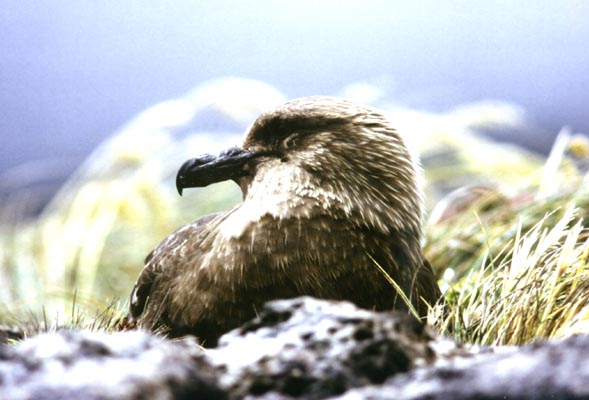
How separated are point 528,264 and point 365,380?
75cm

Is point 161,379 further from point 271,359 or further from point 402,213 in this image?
point 402,213

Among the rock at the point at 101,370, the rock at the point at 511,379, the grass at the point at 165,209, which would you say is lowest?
the grass at the point at 165,209

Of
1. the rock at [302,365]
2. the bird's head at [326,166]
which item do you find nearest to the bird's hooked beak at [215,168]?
the bird's head at [326,166]

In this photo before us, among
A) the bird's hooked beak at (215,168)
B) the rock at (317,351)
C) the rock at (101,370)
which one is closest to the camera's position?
the rock at (101,370)

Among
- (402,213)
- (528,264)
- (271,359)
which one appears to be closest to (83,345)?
(271,359)

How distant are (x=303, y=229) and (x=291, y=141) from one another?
25 cm

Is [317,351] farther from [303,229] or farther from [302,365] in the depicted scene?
[303,229]

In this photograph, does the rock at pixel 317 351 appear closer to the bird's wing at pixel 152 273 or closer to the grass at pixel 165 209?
the bird's wing at pixel 152 273

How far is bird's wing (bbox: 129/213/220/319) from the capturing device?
187cm

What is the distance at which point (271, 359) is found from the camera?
1097mm

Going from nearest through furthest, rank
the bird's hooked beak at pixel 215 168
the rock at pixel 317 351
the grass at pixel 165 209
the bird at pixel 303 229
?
the rock at pixel 317 351 < the bird at pixel 303 229 < the bird's hooked beak at pixel 215 168 < the grass at pixel 165 209

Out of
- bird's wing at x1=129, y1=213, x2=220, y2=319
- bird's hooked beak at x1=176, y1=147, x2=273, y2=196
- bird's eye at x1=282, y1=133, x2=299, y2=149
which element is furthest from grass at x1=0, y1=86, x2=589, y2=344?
bird's eye at x1=282, y1=133, x2=299, y2=149

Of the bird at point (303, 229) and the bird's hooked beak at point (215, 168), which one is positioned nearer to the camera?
the bird at point (303, 229)

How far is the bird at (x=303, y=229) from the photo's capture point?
157cm
